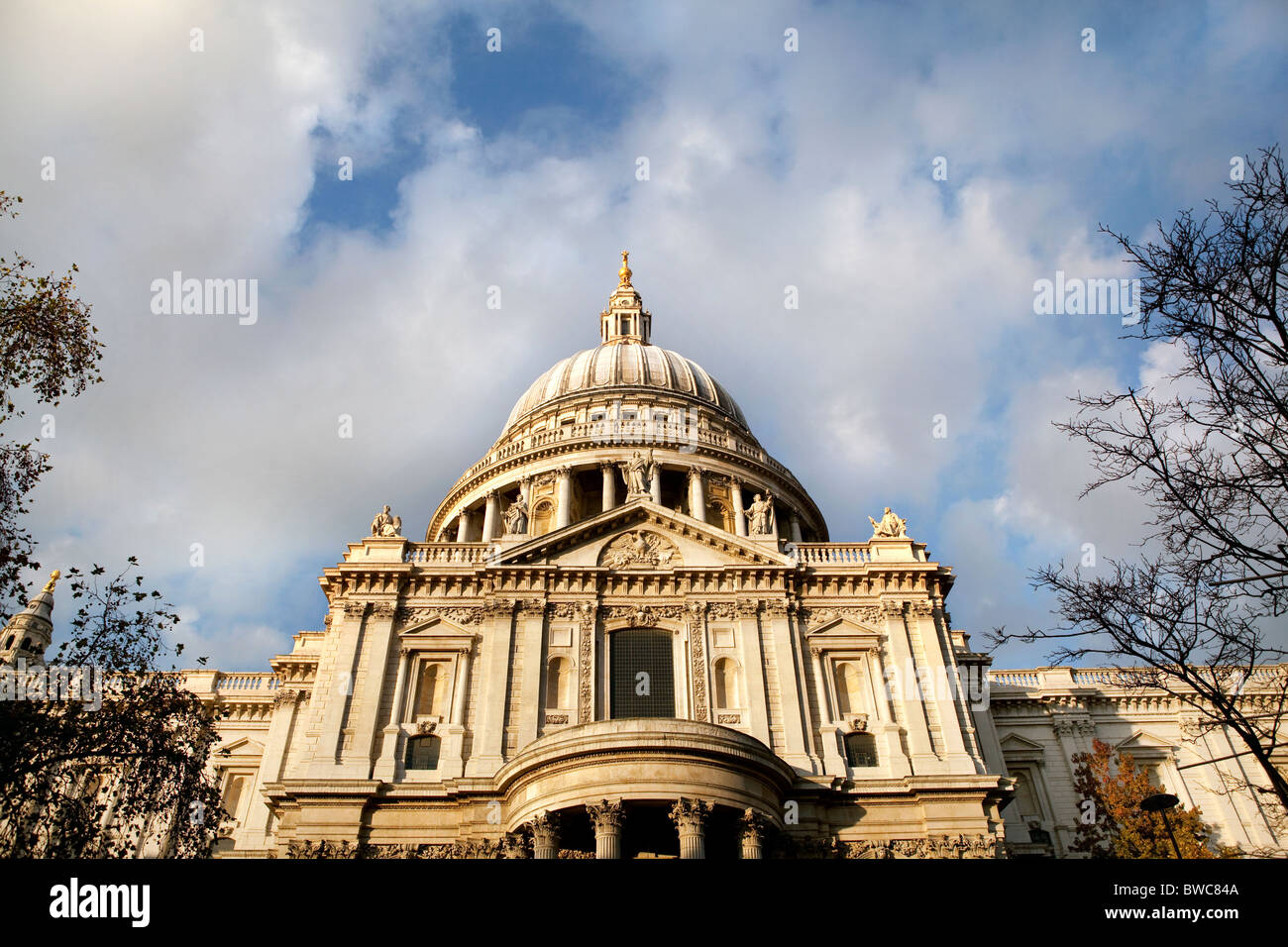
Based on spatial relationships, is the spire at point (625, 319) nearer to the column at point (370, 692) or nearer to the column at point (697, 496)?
the column at point (697, 496)

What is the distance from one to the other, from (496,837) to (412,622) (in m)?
9.10

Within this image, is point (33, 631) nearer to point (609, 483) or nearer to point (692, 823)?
point (609, 483)

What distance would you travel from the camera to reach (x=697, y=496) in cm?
5131

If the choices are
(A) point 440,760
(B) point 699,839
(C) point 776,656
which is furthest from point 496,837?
(C) point 776,656

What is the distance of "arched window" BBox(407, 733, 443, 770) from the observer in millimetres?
30234

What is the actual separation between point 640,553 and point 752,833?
12.2 meters

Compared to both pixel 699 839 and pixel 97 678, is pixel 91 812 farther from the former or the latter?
pixel 699 839

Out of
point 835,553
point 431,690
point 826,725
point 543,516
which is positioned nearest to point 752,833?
point 826,725

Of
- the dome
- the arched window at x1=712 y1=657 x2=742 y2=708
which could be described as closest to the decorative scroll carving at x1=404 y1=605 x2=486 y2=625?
the arched window at x1=712 y1=657 x2=742 y2=708

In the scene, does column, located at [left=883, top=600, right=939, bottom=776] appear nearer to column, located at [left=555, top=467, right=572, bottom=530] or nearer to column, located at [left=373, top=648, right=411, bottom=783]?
column, located at [left=373, top=648, right=411, bottom=783]

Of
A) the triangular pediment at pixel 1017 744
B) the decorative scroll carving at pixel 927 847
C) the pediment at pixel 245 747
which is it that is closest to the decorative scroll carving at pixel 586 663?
the decorative scroll carving at pixel 927 847

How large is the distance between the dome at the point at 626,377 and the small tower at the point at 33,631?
30.5 meters

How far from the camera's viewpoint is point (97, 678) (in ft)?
76.7

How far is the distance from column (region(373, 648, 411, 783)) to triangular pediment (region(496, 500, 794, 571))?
5002 mm
